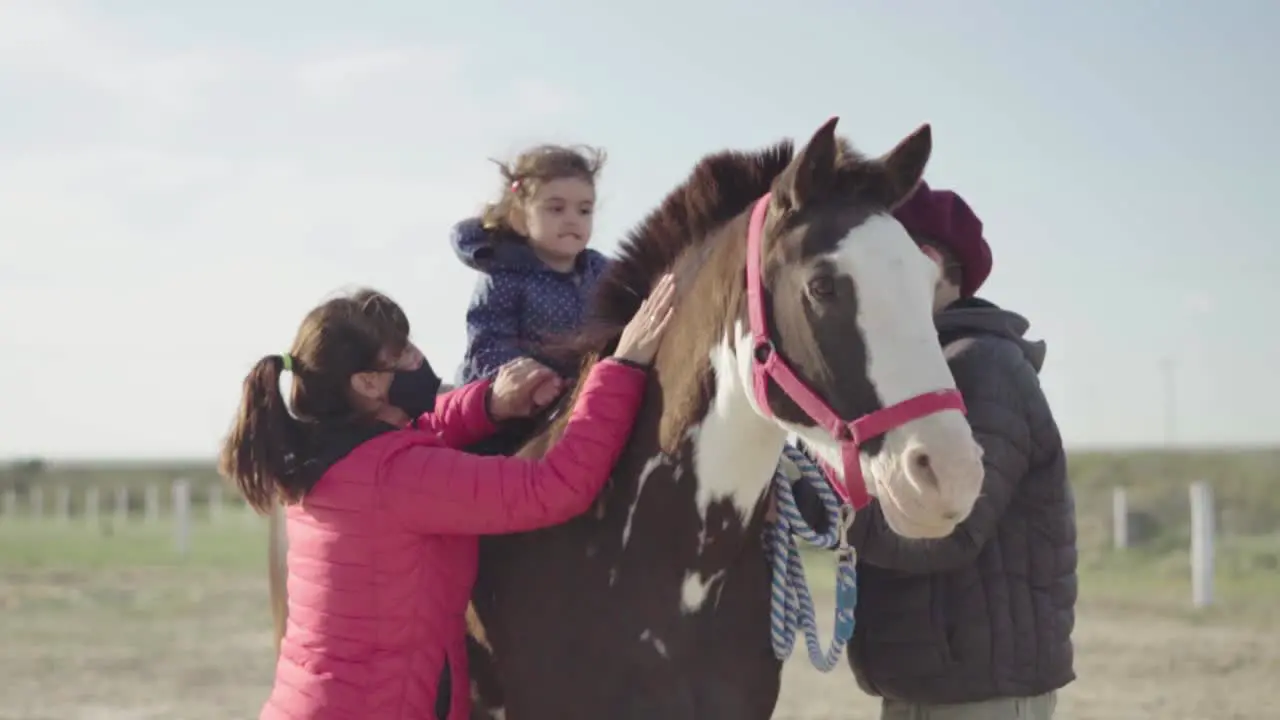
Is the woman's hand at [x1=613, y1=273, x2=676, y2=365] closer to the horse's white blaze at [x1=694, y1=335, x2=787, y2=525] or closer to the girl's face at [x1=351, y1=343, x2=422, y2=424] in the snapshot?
the horse's white blaze at [x1=694, y1=335, x2=787, y2=525]

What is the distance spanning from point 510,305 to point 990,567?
4.84 ft

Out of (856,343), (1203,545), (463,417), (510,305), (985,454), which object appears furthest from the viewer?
(1203,545)

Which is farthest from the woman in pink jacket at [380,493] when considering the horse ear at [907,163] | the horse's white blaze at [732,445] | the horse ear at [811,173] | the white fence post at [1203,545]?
the white fence post at [1203,545]

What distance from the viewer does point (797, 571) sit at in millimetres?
3211

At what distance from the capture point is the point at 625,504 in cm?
310

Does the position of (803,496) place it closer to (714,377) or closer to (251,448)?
(714,377)

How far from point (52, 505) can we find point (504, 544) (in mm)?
54431

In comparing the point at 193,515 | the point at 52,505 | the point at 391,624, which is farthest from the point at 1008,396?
the point at 52,505

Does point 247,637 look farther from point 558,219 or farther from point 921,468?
point 921,468

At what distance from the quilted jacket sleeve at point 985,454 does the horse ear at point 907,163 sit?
58cm

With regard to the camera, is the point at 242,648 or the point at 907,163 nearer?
the point at 907,163

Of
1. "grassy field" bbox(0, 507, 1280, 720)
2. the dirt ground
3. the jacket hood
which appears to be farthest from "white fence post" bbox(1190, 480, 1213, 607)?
the jacket hood

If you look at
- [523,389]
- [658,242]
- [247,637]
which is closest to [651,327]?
[658,242]

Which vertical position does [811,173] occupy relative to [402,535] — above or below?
above
